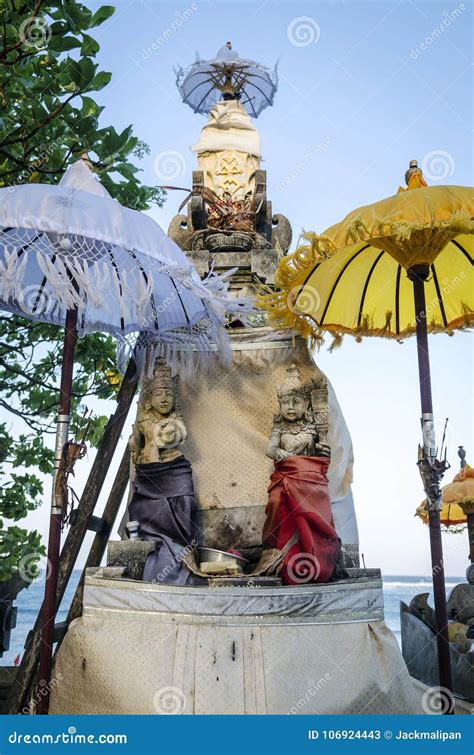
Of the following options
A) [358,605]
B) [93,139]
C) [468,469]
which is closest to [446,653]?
[358,605]

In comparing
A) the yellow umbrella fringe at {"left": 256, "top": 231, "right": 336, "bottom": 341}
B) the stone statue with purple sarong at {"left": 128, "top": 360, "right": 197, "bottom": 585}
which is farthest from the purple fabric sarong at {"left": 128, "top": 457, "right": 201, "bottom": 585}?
the yellow umbrella fringe at {"left": 256, "top": 231, "right": 336, "bottom": 341}

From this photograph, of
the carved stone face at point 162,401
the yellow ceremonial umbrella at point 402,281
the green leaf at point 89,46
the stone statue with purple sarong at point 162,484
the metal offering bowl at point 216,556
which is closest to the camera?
the yellow ceremonial umbrella at point 402,281

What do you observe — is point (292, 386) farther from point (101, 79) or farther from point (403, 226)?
point (101, 79)

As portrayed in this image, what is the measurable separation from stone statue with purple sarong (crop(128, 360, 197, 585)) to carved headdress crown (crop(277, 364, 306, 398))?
0.86 metres

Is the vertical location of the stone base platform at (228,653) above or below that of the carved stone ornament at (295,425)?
below

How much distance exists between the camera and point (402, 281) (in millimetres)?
5859

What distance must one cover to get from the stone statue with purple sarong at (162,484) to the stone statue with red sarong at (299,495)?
66cm

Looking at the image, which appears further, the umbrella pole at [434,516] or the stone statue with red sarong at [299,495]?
the stone statue with red sarong at [299,495]

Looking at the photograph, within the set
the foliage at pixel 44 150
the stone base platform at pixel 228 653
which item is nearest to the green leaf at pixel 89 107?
the foliage at pixel 44 150

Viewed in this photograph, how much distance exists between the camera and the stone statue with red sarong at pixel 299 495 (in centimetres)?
511

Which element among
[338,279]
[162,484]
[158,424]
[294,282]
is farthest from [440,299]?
[162,484]

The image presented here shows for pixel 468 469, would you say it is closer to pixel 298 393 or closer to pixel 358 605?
pixel 298 393

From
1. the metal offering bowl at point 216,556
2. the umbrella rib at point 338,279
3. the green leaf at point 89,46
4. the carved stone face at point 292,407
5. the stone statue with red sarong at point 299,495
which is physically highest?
the green leaf at point 89,46

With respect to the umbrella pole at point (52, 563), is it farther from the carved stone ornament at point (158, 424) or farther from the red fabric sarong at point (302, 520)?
the red fabric sarong at point (302, 520)
